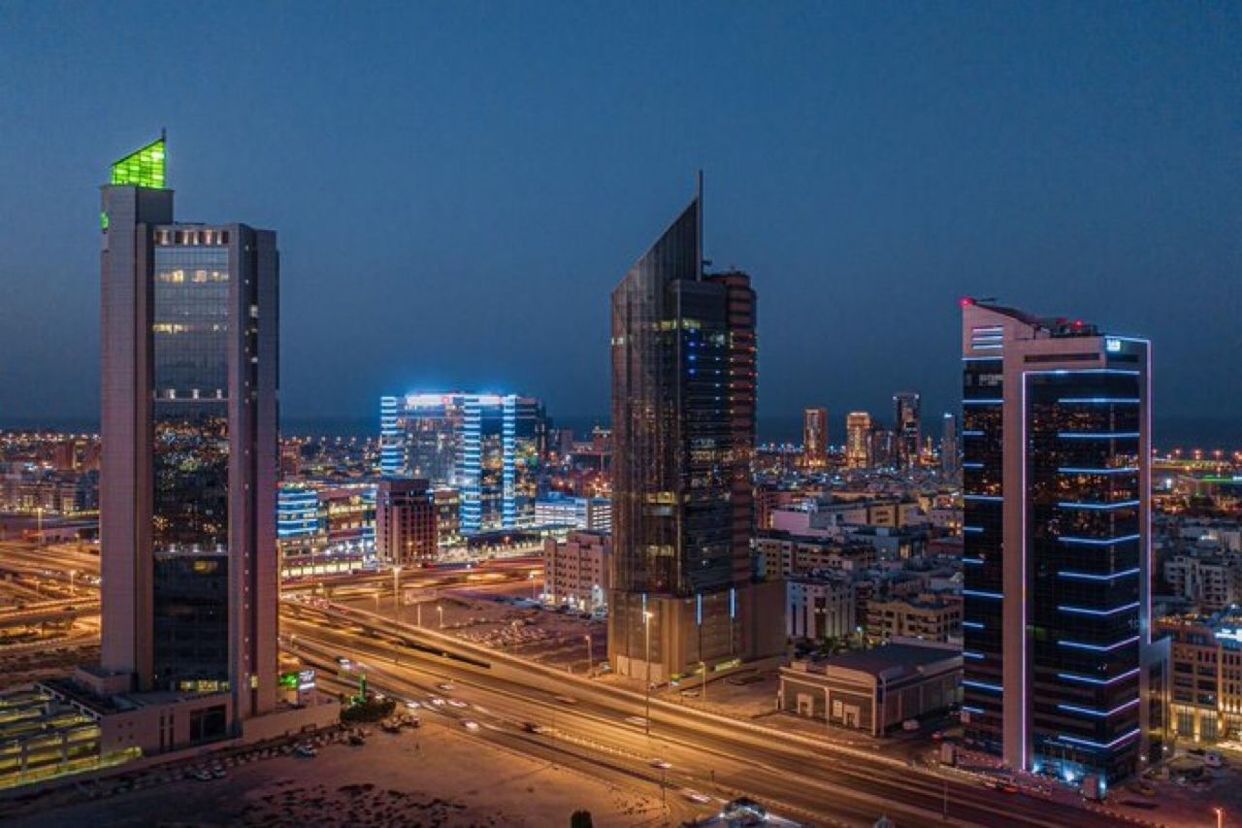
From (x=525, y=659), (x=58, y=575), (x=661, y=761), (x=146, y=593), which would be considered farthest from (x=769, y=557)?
(x=58, y=575)

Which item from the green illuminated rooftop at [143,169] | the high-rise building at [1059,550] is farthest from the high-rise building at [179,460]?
the high-rise building at [1059,550]

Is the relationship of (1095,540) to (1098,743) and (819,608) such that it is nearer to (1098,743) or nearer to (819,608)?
(1098,743)

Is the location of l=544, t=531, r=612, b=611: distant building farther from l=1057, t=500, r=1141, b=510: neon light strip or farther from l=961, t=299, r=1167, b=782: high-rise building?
l=1057, t=500, r=1141, b=510: neon light strip

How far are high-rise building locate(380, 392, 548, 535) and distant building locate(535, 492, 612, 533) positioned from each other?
1.75 meters

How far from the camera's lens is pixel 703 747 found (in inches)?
2218

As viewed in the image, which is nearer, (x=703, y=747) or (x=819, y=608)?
(x=703, y=747)

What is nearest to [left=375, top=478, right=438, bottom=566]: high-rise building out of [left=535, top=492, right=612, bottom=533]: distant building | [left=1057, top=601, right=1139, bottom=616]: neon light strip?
[left=535, top=492, right=612, bottom=533]: distant building

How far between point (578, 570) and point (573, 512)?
53876 millimetres

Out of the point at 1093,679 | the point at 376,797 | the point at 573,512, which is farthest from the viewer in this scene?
the point at 573,512

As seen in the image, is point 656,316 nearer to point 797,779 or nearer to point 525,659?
point 525,659

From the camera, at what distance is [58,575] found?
112750 millimetres

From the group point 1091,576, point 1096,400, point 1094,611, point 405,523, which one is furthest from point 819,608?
point 405,523

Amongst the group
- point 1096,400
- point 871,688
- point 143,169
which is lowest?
point 871,688

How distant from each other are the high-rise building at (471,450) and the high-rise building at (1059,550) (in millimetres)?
97491
